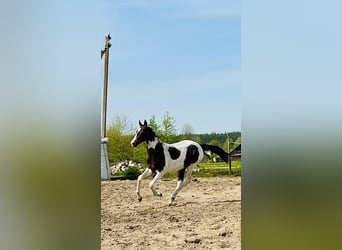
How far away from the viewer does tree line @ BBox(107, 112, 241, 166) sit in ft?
8.33

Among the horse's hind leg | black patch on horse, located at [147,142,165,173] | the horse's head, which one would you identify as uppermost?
the horse's head

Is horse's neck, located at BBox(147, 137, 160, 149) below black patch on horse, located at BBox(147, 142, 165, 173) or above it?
above

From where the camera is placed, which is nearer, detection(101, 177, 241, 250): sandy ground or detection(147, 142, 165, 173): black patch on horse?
detection(101, 177, 241, 250): sandy ground

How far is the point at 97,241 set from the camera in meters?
1.29

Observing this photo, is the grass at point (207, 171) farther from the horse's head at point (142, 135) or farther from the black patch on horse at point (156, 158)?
the horse's head at point (142, 135)

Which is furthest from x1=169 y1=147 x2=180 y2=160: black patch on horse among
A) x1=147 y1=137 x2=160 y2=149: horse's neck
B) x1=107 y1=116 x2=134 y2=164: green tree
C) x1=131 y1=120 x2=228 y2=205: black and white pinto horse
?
x1=107 y1=116 x2=134 y2=164: green tree

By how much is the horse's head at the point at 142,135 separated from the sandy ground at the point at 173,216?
11.8 inches

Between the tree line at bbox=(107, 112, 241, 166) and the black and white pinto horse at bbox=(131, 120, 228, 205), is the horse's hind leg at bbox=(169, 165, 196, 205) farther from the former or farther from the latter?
the tree line at bbox=(107, 112, 241, 166)

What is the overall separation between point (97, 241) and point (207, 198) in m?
1.53

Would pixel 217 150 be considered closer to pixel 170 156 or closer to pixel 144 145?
pixel 170 156

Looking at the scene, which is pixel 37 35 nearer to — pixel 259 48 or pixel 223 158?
pixel 259 48

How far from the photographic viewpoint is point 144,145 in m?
2.74

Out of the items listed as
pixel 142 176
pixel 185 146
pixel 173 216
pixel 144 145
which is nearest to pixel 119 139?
pixel 144 145

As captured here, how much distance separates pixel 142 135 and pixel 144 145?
0.13 m
